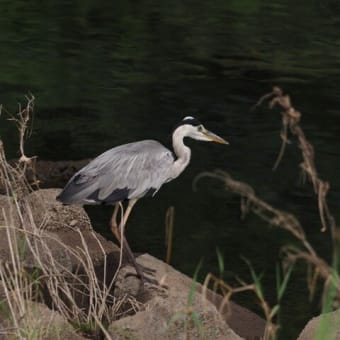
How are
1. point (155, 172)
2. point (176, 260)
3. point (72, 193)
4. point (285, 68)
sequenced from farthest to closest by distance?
point (285, 68)
point (176, 260)
point (155, 172)
point (72, 193)

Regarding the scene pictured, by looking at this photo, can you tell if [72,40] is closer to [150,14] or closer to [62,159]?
[150,14]

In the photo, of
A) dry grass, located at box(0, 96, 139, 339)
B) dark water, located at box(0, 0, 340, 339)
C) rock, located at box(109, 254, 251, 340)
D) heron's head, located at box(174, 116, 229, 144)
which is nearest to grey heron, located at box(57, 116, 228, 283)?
heron's head, located at box(174, 116, 229, 144)

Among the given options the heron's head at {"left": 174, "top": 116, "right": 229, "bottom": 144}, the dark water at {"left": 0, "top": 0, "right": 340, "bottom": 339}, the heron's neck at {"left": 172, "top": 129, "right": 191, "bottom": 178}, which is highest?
the heron's head at {"left": 174, "top": 116, "right": 229, "bottom": 144}

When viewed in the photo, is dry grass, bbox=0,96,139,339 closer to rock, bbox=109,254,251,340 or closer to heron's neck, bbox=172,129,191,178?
rock, bbox=109,254,251,340

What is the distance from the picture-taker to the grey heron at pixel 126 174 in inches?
304

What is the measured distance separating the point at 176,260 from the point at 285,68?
29.8ft

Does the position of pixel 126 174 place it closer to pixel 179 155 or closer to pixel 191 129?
pixel 179 155

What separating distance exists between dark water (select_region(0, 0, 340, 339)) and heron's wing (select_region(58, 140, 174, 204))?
1277 millimetres

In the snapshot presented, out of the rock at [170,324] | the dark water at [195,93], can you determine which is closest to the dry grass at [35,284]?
the rock at [170,324]

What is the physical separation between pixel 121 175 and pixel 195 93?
8.60 metres

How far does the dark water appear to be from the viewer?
10.7 metres

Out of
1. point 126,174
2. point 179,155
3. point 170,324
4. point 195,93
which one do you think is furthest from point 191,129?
point 195,93

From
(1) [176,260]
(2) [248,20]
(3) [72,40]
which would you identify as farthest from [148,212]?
(2) [248,20]

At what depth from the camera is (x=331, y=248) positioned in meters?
10.4
